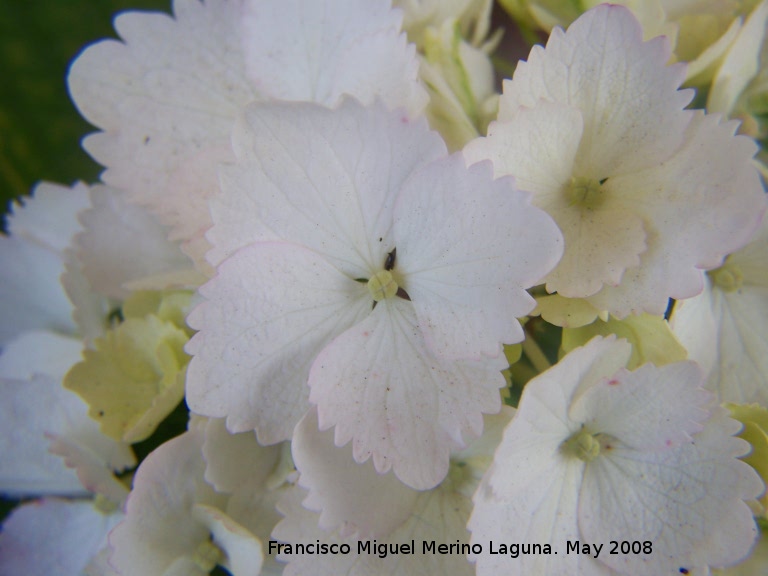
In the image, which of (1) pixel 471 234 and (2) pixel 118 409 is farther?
(2) pixel 118 409

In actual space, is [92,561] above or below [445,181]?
below

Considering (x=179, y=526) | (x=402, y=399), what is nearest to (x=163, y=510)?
(x=179, y=526)

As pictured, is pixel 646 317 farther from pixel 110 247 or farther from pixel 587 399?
pixel 110 247

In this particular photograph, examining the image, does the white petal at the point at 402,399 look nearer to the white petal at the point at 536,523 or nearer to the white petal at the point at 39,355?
the white petal at the point at 536,523

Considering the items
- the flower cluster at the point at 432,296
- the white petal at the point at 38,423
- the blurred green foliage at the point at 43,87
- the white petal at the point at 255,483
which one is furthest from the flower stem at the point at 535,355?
the blurred green foliage at the point at 43,87

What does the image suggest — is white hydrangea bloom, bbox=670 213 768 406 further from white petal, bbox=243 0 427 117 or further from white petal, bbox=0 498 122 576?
white petal, bbox=0 498 122 576

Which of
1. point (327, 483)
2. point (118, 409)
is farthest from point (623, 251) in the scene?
point (118, 409)
